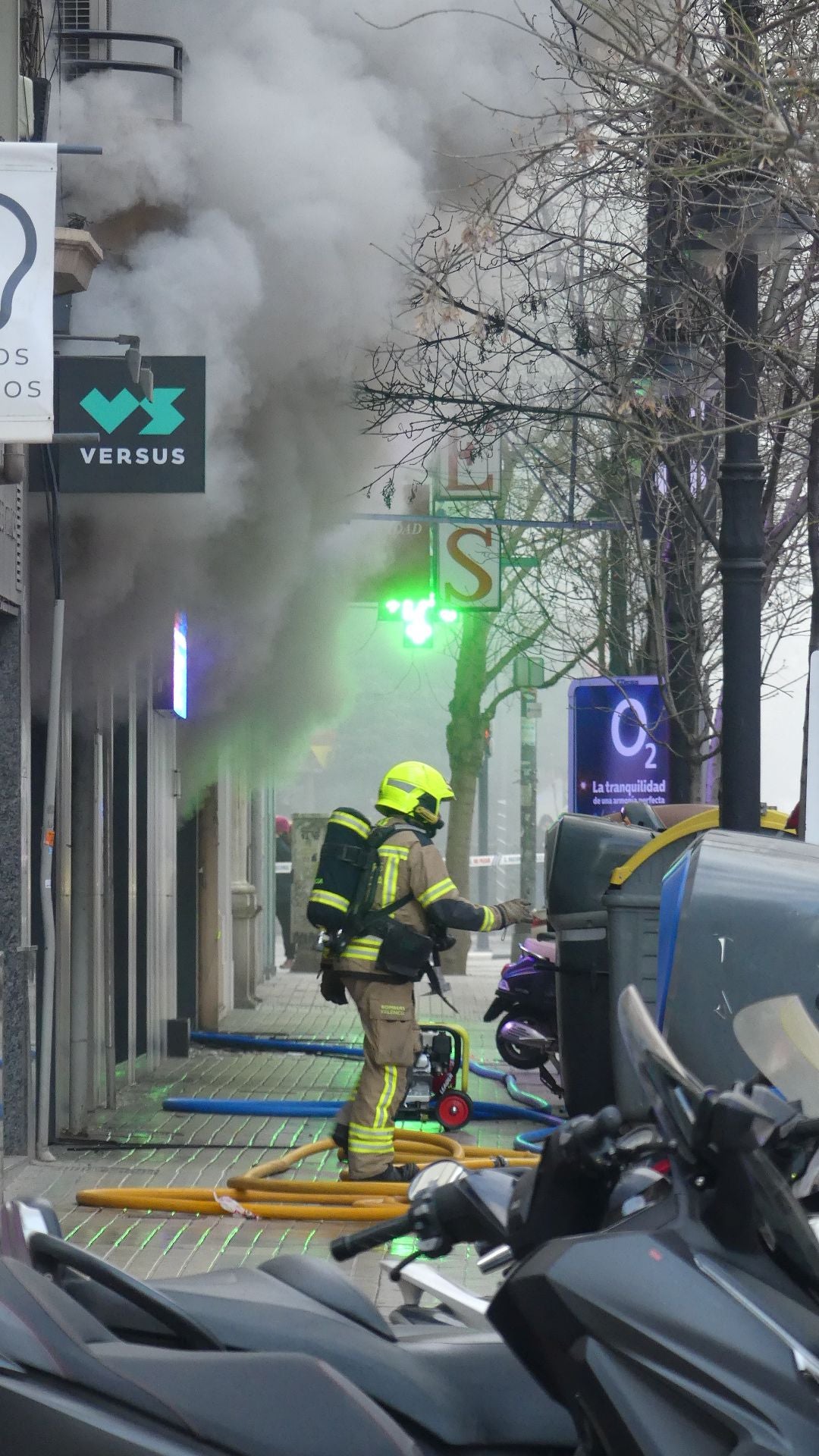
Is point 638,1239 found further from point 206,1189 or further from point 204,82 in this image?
point 204,82

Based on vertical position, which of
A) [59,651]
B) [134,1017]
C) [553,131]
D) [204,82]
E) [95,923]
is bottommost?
[134,1017]

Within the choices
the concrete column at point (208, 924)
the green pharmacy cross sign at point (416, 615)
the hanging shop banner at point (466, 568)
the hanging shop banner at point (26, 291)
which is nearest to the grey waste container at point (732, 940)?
the hanging shop banner at point (26, 291)

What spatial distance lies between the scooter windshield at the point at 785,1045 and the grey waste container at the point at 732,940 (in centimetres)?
4

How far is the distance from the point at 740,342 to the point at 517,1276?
5.80 metres

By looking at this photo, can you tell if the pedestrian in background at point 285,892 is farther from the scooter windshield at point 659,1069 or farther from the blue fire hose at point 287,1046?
the scooter windshield at point 659,1069

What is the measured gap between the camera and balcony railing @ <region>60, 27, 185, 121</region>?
10.9 meters

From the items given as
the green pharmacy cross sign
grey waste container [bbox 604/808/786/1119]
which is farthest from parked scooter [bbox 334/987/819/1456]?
the green pharmacy cross sign

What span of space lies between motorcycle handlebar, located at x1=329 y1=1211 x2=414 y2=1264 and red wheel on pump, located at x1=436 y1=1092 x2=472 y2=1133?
23.1 feet

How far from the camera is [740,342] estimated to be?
23.8 feet

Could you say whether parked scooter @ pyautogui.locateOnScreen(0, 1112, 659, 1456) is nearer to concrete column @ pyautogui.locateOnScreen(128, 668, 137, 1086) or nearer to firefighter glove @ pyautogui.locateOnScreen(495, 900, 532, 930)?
firefighter glove @ pyautogui.locateOnScreen(495, 900, 532, 930)

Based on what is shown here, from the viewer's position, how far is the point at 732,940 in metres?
2.69

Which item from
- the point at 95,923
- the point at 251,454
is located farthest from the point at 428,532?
the point at 95,923

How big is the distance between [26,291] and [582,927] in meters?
3.30

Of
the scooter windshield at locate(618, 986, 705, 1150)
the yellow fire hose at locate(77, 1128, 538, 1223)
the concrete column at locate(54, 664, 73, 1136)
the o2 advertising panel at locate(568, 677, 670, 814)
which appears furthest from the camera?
the o2 advertising panel at locate(568, 677, 670, 814)
